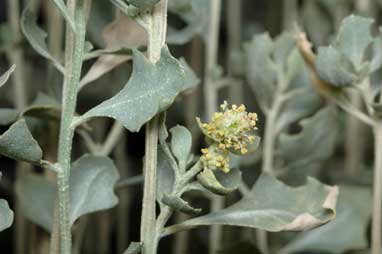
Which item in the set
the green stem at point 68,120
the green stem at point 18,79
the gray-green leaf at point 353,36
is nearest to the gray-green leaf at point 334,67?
the gray-green leaf at point 353,36

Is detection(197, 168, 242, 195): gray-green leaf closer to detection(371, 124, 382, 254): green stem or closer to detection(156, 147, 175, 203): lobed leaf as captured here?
detection(156, 147, 175, 203): lobed leaf

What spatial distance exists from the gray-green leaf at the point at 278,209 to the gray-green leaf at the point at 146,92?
4.0 inches

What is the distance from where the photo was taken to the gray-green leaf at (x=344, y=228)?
0.88 meters

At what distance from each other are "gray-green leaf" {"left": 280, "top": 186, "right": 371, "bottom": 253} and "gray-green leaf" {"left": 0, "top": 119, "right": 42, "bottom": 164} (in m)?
0.42

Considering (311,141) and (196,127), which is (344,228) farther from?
(196,127)

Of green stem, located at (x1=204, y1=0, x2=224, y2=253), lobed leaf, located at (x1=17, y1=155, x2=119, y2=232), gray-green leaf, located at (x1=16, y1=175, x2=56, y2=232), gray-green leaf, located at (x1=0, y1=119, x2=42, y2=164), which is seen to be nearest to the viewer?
gray-green leaf, located at (x1=0, y1=119, x2=42, y2=164)

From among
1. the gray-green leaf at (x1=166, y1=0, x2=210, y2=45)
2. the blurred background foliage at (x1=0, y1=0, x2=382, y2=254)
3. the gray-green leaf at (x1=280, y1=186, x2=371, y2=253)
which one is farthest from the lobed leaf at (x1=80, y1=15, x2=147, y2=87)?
the gray-green leaf at (x1=280, y1=186, x2=371, y2=253)

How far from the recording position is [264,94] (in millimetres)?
827

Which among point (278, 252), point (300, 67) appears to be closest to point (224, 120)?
point (300, 67)

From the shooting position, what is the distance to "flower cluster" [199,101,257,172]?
1.79 feet

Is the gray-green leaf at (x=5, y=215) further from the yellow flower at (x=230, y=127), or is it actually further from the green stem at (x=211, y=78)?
the green stem at (x=211, y=78)

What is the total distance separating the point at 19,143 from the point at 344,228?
48 centimetres

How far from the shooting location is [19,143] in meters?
0.52

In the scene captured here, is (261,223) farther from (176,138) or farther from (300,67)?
(300,67)
